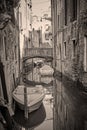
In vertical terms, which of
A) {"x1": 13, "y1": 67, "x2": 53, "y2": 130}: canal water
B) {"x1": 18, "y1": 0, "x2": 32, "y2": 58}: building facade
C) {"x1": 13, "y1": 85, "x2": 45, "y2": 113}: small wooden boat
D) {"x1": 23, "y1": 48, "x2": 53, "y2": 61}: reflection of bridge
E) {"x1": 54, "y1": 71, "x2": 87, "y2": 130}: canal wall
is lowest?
{"x1": 13, "y1": 67, "x2": 53, "y2": 130}: canal water

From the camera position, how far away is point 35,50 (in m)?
21.9

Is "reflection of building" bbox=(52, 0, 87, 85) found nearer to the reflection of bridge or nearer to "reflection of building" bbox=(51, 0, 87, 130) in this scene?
"reflection of building" bbox=(51, 0, 87, 130)

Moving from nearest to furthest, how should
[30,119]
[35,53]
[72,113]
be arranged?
[72,113]
[30,119]
[35,53]

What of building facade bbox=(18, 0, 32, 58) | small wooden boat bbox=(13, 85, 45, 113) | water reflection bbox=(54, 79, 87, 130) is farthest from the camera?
building facade bbox=(18, 0, 32, 58)

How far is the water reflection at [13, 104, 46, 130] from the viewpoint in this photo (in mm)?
7398

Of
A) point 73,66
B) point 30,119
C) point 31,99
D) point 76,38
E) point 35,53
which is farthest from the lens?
point 35,53

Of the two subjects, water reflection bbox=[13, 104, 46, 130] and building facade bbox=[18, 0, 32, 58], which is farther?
building facade bbox=[18, 0, 32, 58]

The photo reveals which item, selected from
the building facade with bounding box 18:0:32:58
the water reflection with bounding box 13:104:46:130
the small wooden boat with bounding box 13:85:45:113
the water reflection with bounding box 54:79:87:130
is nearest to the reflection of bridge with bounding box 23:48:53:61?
the building facade with bounding box 18:0:32:58

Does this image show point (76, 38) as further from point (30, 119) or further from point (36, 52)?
point (36, 52)

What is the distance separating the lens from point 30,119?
807 cm

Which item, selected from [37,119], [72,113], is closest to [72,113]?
[72,113]

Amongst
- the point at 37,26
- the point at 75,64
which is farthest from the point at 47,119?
the point at 37,26

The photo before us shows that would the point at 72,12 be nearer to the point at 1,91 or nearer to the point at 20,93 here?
the point at 20,93

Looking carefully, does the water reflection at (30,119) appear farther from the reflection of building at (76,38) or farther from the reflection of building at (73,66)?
the reflection of building at (76,38)
